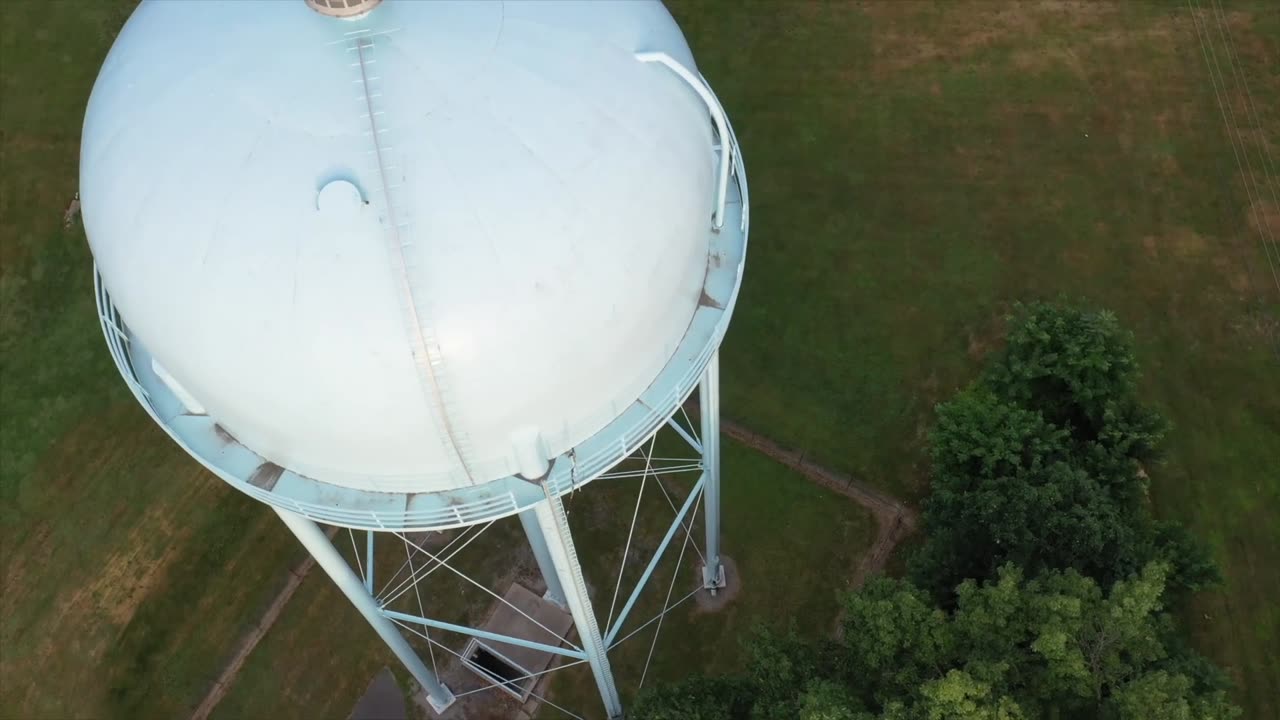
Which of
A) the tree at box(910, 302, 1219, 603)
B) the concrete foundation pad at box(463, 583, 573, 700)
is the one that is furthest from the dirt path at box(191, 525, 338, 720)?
the tree at box(910, 302, 1219, 603)

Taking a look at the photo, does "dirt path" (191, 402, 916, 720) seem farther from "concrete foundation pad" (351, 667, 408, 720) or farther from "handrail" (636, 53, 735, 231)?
"handrail" (636, 53, 735, 231)

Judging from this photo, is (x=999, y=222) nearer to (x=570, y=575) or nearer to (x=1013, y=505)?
(x=1013, y=505)

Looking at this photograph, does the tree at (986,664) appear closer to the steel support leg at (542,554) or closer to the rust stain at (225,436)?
the steel support leg at (542,554)

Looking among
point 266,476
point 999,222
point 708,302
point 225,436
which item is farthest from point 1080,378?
point 225,436

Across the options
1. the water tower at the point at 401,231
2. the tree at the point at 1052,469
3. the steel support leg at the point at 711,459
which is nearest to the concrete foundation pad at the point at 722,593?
the steel support leg at the point at 711,459

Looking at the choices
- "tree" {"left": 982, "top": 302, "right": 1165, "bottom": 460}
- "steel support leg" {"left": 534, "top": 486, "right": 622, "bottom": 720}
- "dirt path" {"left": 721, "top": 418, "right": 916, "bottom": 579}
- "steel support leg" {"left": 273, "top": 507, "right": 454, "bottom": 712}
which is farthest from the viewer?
"dirt path" {"left": 721, "top": 418, "right": 916, "bottom": 579}

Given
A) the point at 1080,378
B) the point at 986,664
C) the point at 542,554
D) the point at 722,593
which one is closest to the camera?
the point at 986,664
